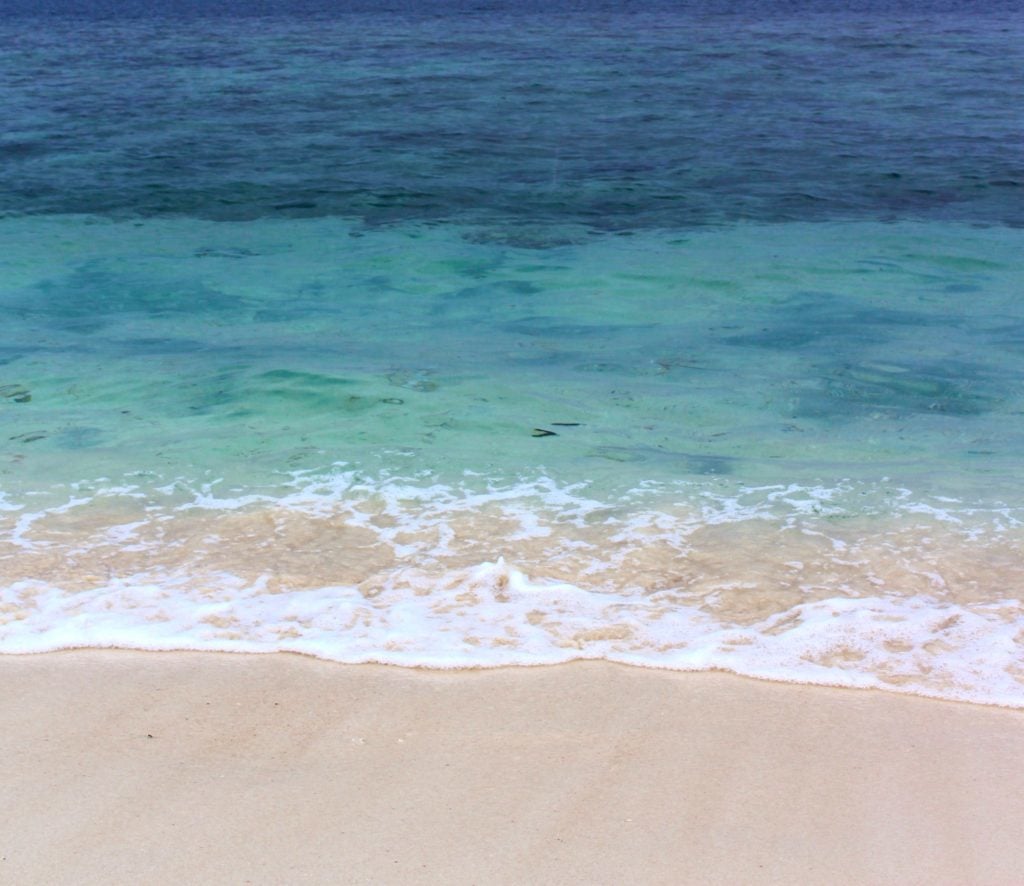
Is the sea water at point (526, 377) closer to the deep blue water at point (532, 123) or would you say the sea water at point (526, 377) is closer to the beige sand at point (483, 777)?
the deep blue water at point (532, 123)

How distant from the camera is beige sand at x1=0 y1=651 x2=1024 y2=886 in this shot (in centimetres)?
319

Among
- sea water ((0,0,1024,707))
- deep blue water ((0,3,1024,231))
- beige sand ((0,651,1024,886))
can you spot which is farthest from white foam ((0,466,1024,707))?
deep blue water ((0,3,1024,231))

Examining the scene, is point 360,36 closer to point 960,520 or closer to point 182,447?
point 182,447

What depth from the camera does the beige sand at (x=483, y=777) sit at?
10.5 ft

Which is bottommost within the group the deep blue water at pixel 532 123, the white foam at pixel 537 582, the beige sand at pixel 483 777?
the beige sand at pixel 483 777

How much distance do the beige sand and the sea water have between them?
215 millimetres

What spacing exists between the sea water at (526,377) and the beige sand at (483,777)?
215mm

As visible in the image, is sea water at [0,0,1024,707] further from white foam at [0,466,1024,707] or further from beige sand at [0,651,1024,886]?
beige sand at [0,651,1024,886]

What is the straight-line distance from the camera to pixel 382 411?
7.11 meters

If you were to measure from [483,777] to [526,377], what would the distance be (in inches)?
178

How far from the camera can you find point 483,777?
11.7 ft

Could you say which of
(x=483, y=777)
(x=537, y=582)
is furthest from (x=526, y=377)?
(x=483, y=777)

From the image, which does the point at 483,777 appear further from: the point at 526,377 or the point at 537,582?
the point at 526,377

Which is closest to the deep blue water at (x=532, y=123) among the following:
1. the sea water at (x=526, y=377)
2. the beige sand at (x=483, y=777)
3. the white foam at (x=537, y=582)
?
the sea water at (x=526, y=377)
